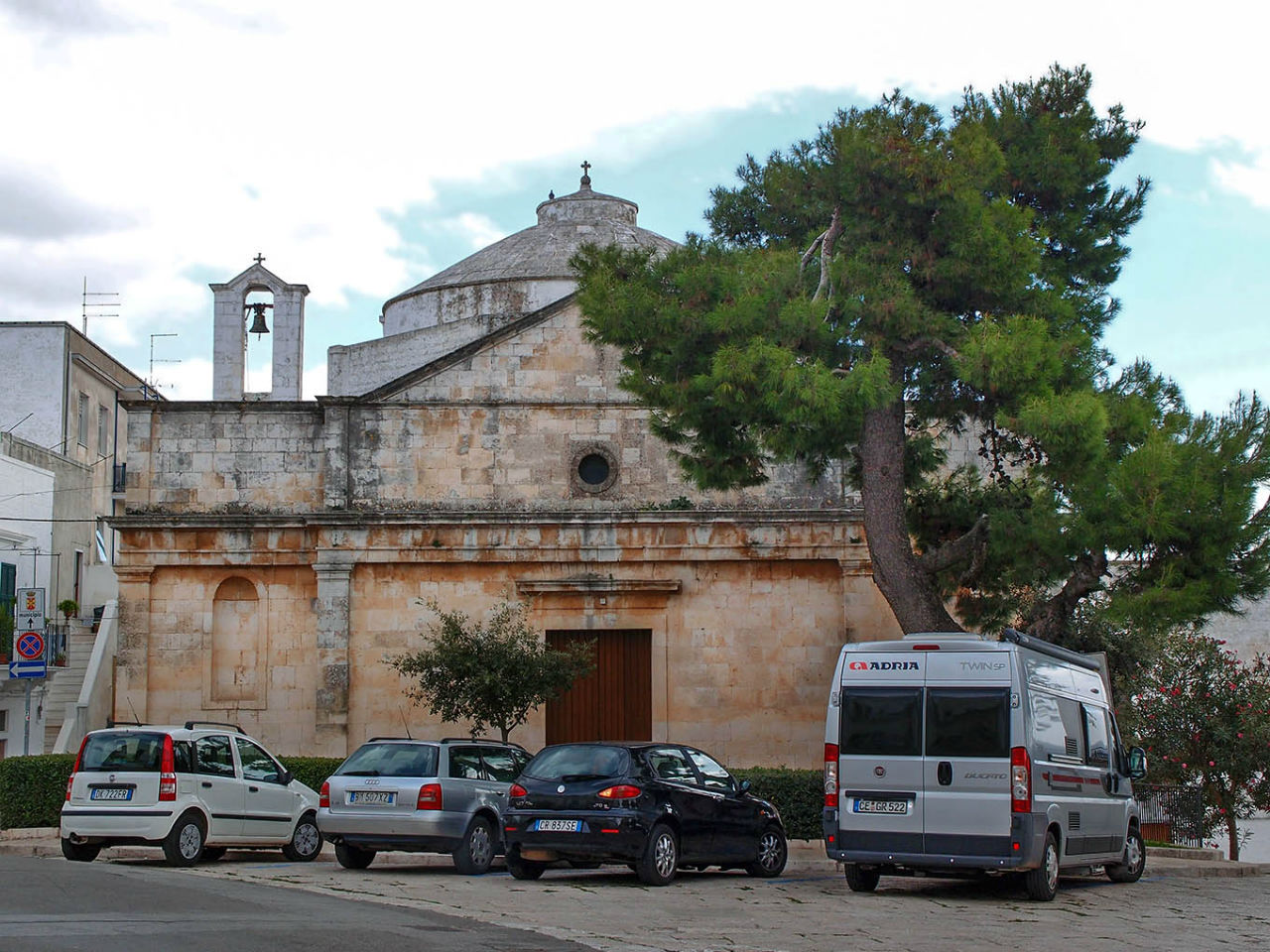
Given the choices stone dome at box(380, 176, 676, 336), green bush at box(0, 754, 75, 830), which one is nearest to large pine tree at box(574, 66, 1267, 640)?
green bush at box(0, 754, 75, 830)

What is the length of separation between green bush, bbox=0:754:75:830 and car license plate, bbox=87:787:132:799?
4.38 metres

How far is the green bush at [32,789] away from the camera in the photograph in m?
18.8

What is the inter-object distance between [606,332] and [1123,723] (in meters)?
10.5

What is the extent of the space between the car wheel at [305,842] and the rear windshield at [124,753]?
2.08 meters

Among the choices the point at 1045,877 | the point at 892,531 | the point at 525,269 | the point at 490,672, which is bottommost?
the point at 1045,877

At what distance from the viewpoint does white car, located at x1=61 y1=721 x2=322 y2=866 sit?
48.0 ft

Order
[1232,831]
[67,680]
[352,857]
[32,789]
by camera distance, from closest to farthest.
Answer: [352,857], [32,789], [1232,831], [67,680]

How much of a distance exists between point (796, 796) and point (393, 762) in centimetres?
565

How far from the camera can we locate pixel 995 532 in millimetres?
16391

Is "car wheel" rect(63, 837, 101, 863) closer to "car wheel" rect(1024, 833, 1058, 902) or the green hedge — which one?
the green hedge

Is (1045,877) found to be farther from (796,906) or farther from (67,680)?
(67,680)

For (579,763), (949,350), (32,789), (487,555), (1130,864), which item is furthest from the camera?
(487,555)

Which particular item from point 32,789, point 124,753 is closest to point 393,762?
point 124,753

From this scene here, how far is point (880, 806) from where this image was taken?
1298 centimetres
